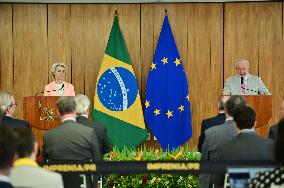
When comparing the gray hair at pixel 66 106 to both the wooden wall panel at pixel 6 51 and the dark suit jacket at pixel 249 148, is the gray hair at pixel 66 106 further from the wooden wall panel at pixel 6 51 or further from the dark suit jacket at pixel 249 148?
the wooden wall panel at pixel 6 51

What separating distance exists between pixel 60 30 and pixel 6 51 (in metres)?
0.92

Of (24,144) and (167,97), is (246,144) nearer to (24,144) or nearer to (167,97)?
(24,144)

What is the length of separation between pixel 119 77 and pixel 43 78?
4.01 feet

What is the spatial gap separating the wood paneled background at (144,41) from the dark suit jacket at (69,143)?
4400 millimetres

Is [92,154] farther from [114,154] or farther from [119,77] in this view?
[119,77]

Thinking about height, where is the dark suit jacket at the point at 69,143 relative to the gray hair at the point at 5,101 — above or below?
below

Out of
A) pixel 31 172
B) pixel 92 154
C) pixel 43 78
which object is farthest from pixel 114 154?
pixel 31 172

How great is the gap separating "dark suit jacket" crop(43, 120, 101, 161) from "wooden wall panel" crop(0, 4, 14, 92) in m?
4.52

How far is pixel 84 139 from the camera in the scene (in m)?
5.00

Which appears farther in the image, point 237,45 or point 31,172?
point 237,45

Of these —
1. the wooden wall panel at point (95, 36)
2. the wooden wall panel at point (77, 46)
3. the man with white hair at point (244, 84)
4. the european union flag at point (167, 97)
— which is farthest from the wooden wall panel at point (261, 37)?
the wooden wall panel at point (77, 46)

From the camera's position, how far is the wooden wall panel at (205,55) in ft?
30.9

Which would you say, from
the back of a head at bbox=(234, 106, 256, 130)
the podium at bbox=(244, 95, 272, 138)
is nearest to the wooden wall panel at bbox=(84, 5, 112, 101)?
the podium at bbox=(244, 95, 272, 138)

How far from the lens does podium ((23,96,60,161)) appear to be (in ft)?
22.8
